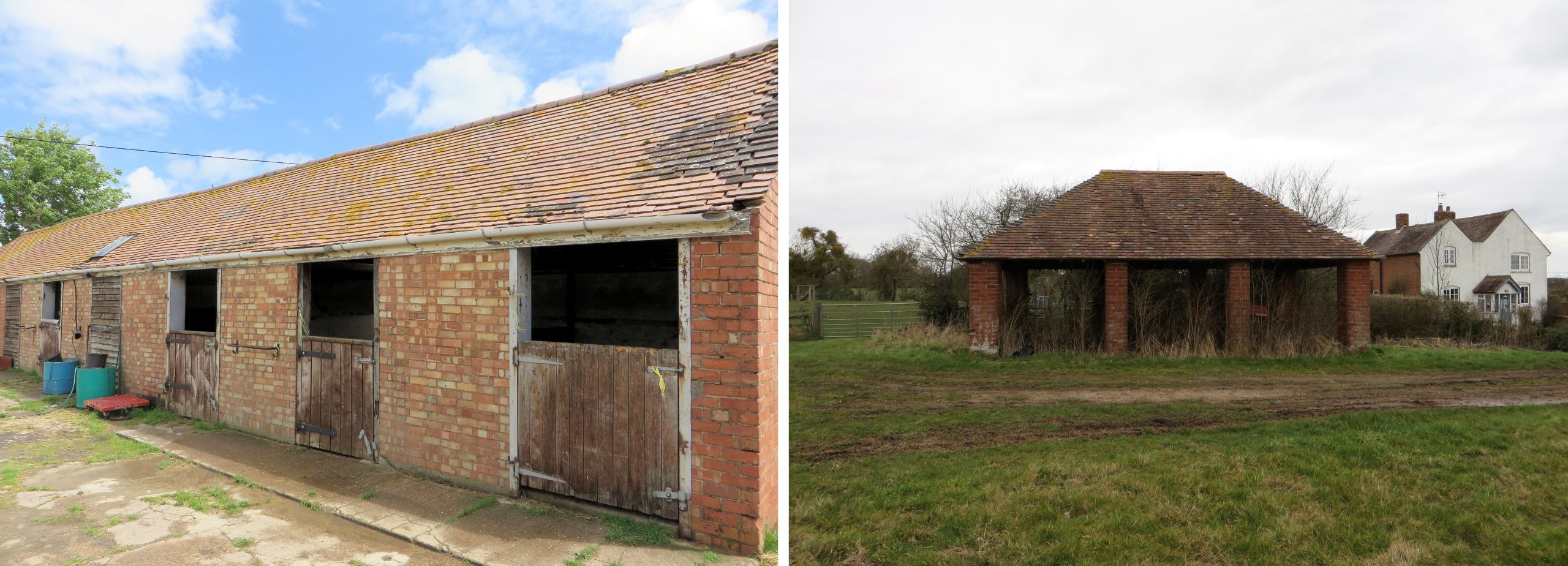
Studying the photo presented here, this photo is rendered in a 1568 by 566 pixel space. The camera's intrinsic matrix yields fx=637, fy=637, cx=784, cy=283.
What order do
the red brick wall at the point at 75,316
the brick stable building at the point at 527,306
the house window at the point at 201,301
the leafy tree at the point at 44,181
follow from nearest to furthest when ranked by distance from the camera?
the brick stable building at the point at 527,306 → the house window at the point at 201,301 → the red brick wall at the point at 75,316 → the leafy tree at the point at 44,181

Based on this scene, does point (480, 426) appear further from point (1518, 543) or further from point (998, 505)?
point (1518, 543)

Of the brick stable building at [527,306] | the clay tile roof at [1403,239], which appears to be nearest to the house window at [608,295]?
the brick stable building at [527,306]

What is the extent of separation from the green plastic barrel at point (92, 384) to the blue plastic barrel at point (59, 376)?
1295 mm

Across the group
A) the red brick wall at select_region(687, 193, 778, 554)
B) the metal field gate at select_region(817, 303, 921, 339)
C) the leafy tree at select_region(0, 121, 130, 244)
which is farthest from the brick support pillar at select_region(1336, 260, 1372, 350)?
the leafy tree at select_region(0, 121, 130, 244)

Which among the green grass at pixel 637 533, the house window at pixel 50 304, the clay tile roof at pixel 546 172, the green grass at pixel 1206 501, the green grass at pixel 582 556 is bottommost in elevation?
the green grass at pixel 582 556

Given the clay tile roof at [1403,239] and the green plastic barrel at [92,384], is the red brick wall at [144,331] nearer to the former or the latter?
the green plastic barrel at [92,384]

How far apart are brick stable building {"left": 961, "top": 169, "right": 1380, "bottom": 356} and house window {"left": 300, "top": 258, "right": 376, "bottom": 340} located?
10314 mm

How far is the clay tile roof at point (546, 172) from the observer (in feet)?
14.6

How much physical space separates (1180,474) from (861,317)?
13084 mm

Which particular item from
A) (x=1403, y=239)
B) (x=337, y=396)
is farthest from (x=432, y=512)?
(x=1403, y=239)

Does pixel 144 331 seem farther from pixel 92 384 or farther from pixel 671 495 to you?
pixel 671 495

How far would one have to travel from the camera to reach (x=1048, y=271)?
15070mm

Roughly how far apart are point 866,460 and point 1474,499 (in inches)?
159

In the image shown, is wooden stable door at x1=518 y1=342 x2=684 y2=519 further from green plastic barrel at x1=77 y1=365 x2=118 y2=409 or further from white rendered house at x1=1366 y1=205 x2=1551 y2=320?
white rendered house at x1=1366 y1=205 x2=1551 y2=320
